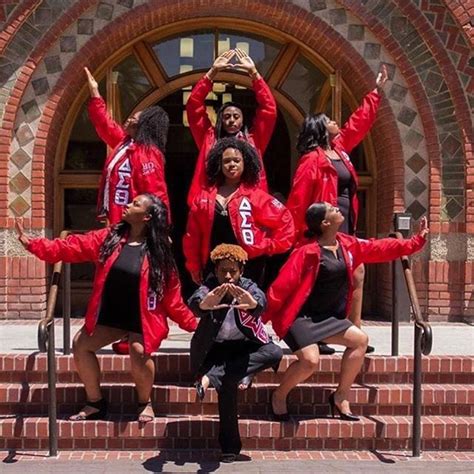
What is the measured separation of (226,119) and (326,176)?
0.91 metres

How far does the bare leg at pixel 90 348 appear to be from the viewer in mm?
5422

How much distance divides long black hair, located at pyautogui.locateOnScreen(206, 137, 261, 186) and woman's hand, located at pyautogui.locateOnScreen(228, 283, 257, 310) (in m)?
1.07

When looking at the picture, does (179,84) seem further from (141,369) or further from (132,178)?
(141,369)

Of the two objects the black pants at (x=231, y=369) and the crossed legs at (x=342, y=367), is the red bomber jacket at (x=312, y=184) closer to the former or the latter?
the crossed legs at (x=342, y=367)

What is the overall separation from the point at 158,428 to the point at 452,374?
2.41 m

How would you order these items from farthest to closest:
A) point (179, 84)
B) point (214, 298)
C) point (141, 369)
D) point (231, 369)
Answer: point (179, 84), point (141, 369), point (231, 369), point (214, 298)

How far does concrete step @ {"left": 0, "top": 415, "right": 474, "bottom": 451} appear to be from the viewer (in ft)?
18.0

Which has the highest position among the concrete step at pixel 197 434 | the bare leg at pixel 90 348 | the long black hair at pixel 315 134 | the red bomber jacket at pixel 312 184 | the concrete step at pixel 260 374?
the long black hair at pixel 315 134

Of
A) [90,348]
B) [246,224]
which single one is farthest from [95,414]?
[246,224]

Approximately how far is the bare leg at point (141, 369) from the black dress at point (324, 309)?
100 cm

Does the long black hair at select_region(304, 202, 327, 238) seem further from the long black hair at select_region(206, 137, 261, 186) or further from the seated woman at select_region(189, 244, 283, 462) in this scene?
the seated woman at select_region(189, 244, 283, 462)

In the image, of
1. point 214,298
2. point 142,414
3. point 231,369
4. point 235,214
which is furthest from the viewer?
point 235,214

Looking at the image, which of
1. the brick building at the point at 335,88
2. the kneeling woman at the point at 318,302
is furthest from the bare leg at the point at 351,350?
the brick building at the point at 335,88

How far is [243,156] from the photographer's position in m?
5.68
